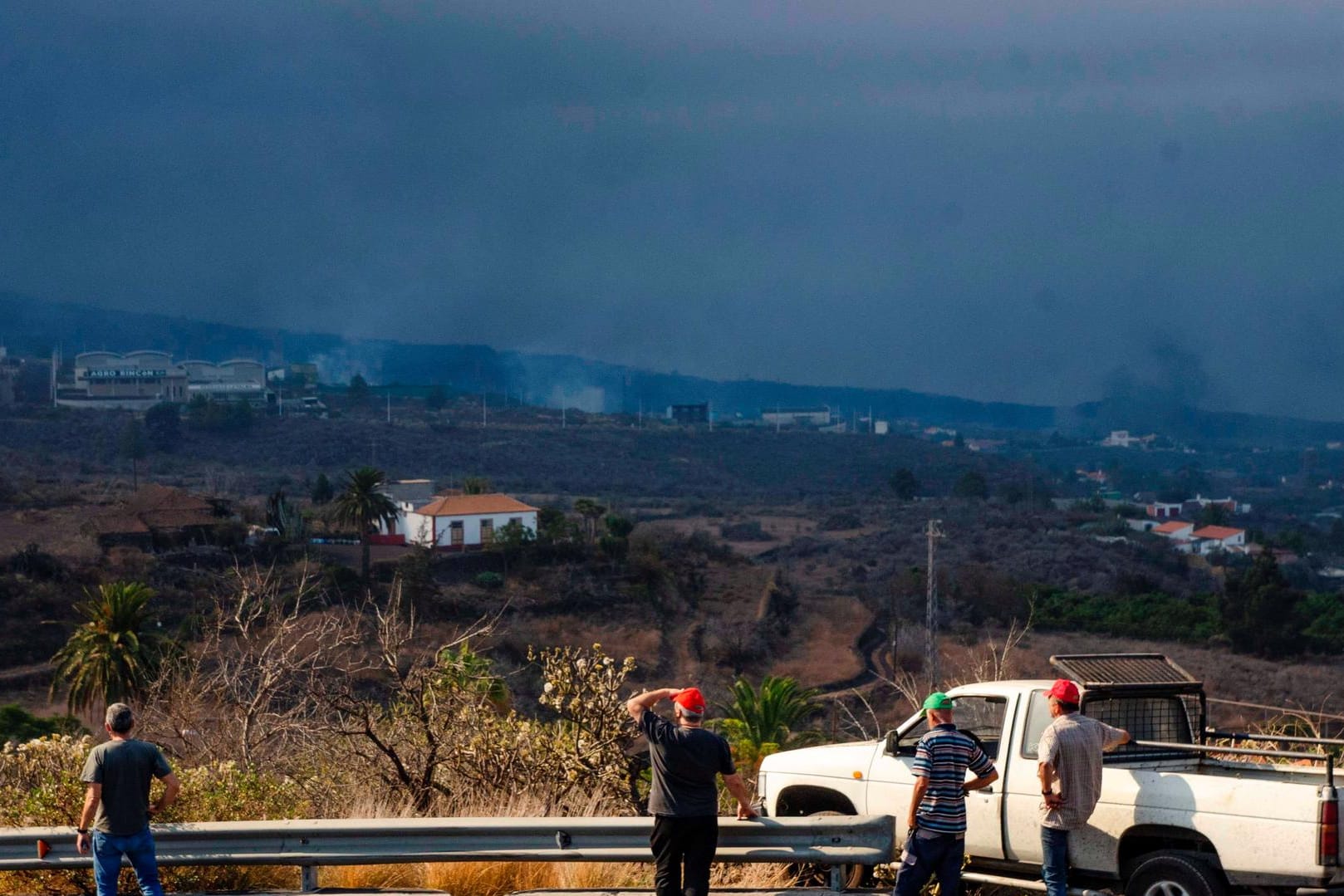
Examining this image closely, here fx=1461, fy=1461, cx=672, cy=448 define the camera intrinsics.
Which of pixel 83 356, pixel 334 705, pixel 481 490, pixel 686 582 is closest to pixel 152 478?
pixel 481 490

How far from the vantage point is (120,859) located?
25.3 ft

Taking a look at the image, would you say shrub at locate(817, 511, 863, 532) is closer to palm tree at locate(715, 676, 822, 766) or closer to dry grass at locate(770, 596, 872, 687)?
dry grass at locate(770, 596, 872, 687)

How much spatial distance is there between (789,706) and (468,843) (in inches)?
1172

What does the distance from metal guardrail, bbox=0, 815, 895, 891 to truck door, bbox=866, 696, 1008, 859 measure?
2.82 feet

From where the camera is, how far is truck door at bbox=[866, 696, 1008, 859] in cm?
852

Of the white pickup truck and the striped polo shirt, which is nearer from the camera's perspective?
the white pickup truck

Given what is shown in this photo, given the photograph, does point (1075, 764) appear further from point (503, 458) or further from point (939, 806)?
point (503, 458)

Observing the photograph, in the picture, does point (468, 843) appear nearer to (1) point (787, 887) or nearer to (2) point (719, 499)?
(1) point (787, 887)

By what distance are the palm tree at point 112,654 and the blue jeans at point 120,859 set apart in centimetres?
2945

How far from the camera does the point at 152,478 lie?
116188 millimetres

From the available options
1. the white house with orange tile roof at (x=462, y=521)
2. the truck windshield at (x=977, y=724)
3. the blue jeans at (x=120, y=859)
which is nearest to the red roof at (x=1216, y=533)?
the white house with orange tile roof at (x=462, y=521)

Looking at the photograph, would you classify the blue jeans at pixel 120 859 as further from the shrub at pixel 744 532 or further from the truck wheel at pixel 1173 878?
the shrub at pixel 744 532

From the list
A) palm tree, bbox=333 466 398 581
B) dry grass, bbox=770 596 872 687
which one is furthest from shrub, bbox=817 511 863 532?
palm tree, bbox=333 466 398 581

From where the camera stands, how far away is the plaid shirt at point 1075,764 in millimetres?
7676
